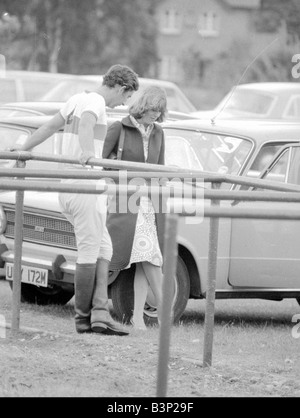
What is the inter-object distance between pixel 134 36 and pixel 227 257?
52.1 m

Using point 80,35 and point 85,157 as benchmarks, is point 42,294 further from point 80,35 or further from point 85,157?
point 80,35

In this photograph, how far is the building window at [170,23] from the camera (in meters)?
75.0

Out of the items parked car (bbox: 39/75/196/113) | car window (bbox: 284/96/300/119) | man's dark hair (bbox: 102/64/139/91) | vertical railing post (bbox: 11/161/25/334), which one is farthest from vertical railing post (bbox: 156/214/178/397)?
parked car (bbox: 39/75/196/113)

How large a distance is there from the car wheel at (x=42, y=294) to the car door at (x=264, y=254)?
1.59 m

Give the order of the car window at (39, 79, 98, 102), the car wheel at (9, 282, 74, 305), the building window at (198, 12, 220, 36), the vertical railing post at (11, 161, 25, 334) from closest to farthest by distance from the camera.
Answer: the vertical railing post at (11, 161, 25, 334) < the car wheel at (9, 282, 74, 305) < the car window at (39, 79, 98, 102) < the building window at (198, 12, 220, 36)

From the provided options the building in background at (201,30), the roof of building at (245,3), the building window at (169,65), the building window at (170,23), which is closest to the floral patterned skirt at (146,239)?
the building in background at (201,30)

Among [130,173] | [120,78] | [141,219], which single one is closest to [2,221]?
[141,219]

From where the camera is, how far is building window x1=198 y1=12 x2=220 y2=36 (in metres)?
73.1

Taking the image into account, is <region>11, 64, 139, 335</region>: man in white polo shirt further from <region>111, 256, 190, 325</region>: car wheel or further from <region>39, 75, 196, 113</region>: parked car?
<region>39, 75, 196, 113</region>: parked car

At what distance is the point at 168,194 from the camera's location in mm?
6309

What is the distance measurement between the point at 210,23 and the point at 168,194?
68517 mm

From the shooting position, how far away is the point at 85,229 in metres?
7.93

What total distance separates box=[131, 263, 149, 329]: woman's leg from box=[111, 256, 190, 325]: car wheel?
312mm

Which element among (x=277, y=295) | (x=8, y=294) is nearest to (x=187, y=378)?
(x=277, y=295)
